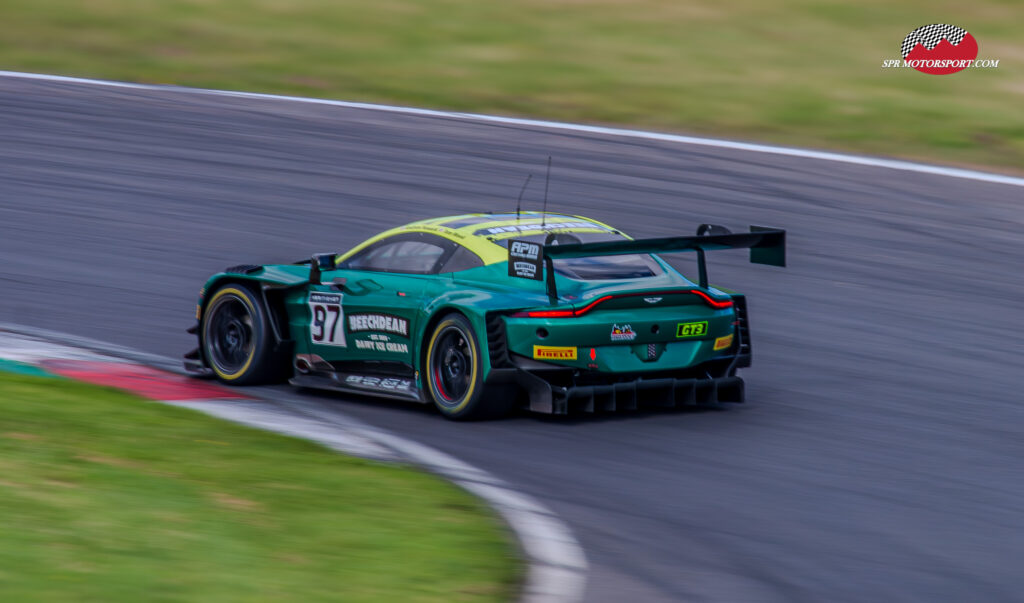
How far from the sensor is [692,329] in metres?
8.68

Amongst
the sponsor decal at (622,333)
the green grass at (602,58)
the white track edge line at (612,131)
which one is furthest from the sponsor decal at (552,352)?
the green grass at (602,58)

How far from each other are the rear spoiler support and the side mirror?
1.62 m

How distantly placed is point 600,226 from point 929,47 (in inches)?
653

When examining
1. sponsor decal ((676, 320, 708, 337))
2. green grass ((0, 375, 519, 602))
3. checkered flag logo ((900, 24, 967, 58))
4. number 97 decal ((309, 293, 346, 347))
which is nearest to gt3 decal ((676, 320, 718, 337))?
sponsor decal ((676, 320, 708, 337))

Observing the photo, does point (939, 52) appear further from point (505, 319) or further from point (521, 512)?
point (521, 512)

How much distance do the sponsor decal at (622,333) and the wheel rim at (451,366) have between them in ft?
2.93

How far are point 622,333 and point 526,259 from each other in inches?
28.8

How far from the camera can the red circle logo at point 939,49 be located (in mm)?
23094

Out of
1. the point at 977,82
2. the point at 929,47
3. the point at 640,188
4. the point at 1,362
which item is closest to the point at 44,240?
the point at 1,362

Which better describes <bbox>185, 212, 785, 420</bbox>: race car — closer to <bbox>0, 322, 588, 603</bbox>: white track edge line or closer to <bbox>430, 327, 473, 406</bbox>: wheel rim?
<bbox>430, 327, 473, 406</bbox>: wheel rim

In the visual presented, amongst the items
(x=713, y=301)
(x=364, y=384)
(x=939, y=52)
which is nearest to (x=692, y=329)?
(x=713, y=301)

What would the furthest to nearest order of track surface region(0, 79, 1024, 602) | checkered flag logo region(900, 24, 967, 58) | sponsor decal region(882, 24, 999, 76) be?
1. checkered flag logo region(900, 24, 967, 58)
2. sponsor decal region(882, 24, 999, 76)
3. track surface region(0, 79, 1024, 602)

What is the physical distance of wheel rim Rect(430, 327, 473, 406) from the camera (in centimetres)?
869

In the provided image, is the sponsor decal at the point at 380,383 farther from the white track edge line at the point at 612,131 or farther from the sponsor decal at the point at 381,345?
the white track edge line at the point at 612,131
